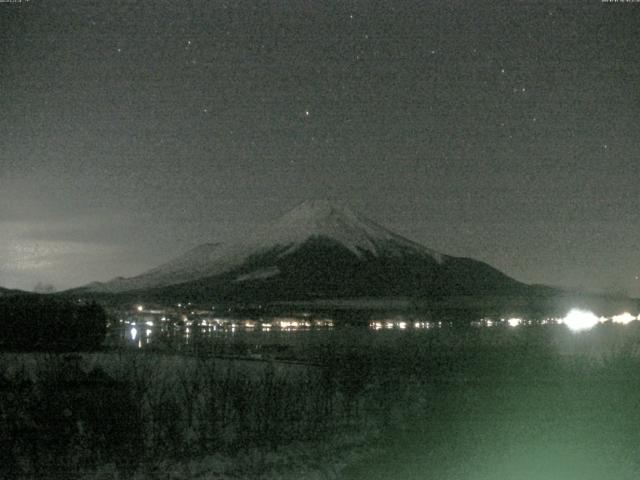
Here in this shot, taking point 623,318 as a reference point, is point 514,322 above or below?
below

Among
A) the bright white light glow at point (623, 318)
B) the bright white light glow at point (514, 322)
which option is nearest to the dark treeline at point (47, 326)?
the bright white light glow at point (514, 322)

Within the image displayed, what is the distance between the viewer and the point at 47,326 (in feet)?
133

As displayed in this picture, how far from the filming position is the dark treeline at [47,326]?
39812 millimetres

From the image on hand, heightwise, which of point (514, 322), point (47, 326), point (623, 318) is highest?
point (47, 326)

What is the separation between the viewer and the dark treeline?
1567 inches

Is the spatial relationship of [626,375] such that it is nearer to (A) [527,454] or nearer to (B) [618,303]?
(A) [527,454]

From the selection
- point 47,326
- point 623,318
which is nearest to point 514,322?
point 623,318

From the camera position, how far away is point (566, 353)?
2919cm

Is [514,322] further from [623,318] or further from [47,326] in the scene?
[47,326]

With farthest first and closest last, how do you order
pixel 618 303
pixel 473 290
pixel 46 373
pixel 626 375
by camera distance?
pixel 473 290 → pixel 618 303 → pixel 626 375 → pixel 46 373

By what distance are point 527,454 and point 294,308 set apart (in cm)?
13594

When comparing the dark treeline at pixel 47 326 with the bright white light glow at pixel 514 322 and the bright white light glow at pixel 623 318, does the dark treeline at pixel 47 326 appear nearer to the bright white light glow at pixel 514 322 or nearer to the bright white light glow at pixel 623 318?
the bright white light glow at pixel 514 322

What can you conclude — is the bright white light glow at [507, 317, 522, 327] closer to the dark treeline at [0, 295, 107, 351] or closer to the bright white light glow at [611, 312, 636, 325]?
the bright white light glow at [611, 312, 636, 325]

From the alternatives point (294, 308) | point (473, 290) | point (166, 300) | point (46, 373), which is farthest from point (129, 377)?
point (473, 290)
